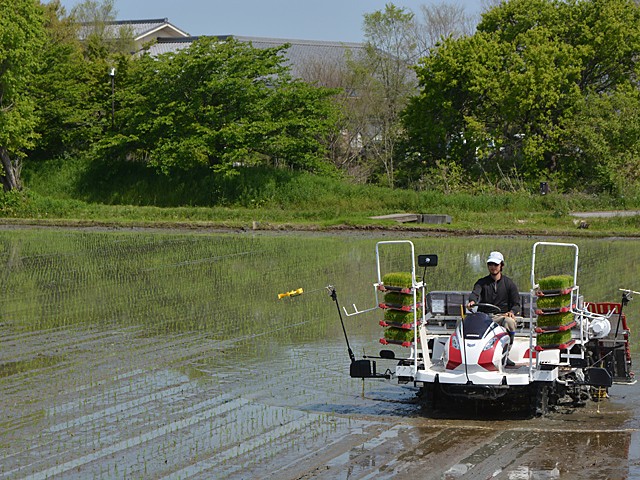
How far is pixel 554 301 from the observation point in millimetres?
10836

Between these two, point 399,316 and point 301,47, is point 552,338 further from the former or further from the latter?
point 301,47

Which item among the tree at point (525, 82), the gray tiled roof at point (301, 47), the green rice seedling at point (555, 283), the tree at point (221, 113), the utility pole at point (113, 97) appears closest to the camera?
the green rice seedling at point (555, 283)

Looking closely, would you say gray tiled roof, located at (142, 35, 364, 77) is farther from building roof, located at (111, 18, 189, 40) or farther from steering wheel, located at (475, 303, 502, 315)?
steering wheel, located at (475, 303, 502, 315)

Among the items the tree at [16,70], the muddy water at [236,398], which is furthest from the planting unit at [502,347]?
the tree at [16,70]

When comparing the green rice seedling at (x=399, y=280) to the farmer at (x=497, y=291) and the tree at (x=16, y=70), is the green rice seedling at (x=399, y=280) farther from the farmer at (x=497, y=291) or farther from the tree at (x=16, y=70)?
the tree at (x=16, y=70)

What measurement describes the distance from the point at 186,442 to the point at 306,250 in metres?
18.4

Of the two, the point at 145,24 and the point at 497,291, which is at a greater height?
the point at 145,24

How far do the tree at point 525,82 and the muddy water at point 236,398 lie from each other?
18.5m

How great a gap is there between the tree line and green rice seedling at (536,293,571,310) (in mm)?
27852

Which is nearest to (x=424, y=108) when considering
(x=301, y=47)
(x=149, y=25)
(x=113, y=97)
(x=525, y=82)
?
(x=525, y=82)

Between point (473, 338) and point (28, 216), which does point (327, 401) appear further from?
point (28, 216)

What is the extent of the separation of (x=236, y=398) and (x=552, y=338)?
347cm

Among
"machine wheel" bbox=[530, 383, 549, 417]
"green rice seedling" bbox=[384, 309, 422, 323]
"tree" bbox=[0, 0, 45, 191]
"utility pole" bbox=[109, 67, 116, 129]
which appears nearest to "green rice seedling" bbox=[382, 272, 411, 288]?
"green rice seedling" bbox=[384, 309, 422, 323]

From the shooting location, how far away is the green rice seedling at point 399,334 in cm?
1152
